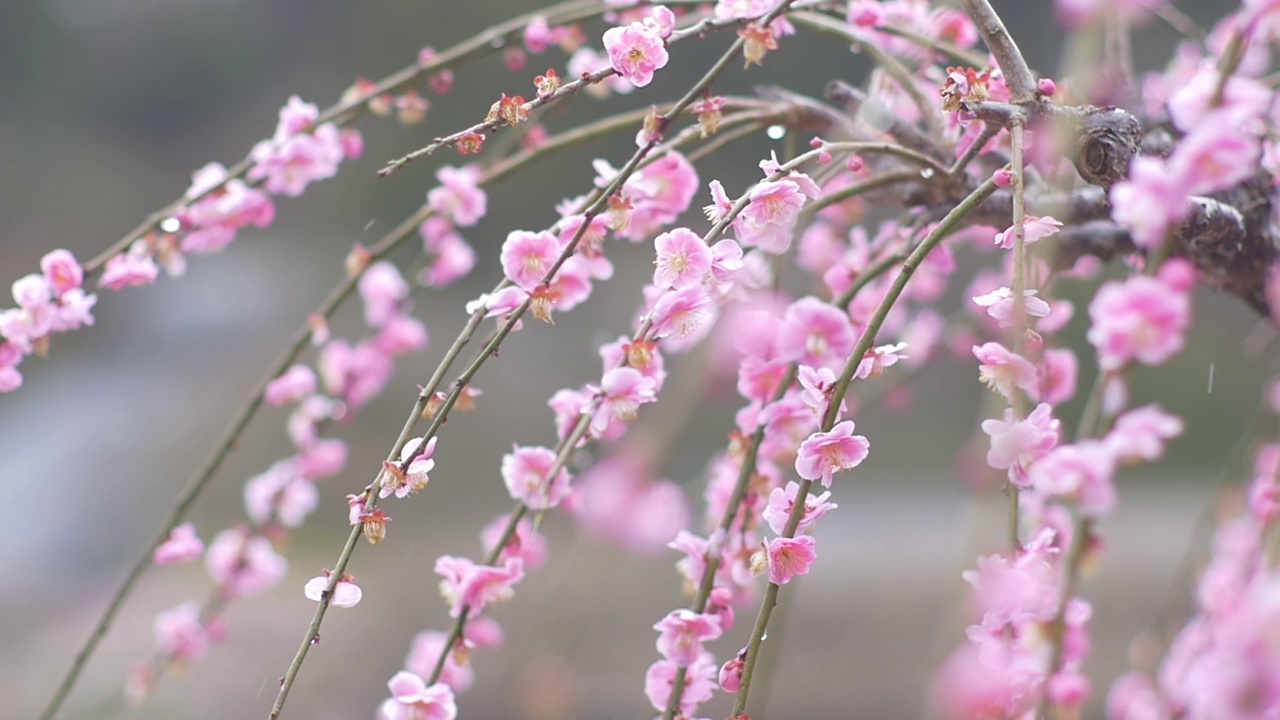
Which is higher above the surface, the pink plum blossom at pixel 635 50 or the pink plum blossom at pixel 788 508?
the pink plum blossom at pixel 635 50

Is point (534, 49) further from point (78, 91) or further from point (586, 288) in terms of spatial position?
point (78, 91)

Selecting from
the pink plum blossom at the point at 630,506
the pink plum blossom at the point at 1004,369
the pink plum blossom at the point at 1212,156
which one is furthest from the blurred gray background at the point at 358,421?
the pink plum blossom at the point at 1212,156

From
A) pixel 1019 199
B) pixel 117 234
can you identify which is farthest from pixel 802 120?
pixel 117 234

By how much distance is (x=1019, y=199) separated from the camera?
0.96 ft

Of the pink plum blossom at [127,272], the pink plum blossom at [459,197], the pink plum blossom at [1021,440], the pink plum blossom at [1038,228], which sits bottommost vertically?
the pink plum blossom at [1021,440]

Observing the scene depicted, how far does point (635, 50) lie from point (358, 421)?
144cm

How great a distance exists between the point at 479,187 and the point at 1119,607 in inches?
44.9

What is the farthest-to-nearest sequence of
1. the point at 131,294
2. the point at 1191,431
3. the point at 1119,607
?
1. the point at 131,294
2. the point at 1191,431
3. the point at 1119,607

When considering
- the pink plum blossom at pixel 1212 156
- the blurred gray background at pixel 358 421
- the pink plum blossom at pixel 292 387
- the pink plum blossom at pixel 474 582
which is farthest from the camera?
the blurred gray background at pixel 358 421

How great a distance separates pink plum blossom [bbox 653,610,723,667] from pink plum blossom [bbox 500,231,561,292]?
0.13 meters

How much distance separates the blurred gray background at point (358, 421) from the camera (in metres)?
1.30

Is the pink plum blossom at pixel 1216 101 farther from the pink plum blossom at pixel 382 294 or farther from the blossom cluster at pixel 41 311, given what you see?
the pink plum blossom at pixel 382 294

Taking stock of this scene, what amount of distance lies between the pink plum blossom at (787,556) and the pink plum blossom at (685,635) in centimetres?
4

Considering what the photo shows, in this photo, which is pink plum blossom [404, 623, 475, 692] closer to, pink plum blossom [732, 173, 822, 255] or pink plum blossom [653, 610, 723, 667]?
pink plum blossom [653, 610, 723, 667]
